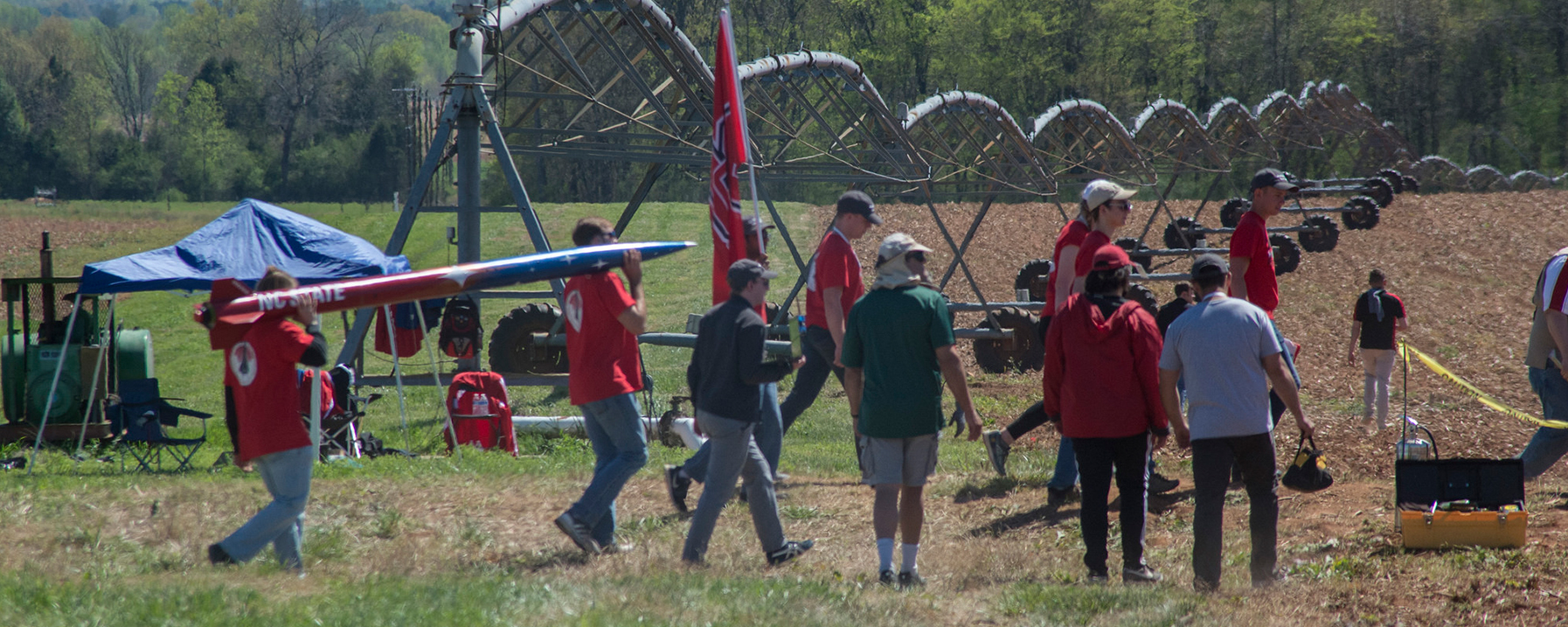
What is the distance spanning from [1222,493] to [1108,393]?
712mm

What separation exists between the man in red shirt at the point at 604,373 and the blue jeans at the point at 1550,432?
17.1 ft

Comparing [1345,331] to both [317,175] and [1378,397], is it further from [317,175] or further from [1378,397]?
[317,175]

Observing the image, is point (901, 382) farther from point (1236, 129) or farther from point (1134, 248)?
point (1236, 129)

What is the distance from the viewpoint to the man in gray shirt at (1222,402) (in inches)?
218

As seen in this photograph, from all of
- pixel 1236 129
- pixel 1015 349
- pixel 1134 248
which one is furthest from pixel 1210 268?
pixel 1236 129

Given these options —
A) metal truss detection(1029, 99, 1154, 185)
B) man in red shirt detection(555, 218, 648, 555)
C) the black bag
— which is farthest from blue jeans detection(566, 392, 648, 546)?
metal truss detection(1029, 99, 1154, 185)

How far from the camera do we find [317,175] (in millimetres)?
74250

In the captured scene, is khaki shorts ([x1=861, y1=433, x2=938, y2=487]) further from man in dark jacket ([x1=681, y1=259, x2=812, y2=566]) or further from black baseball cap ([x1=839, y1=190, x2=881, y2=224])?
black baseball cap ([x1=839, y1=190, x2=881, y2=224])

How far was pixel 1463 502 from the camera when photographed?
6.29 metres

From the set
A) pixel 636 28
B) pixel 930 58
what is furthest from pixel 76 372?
pixel 930 58

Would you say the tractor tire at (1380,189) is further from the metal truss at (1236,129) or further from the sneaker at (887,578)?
the sneaker at (887,578)

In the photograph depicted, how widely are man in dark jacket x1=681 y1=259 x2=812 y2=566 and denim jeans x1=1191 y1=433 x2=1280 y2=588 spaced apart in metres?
1.95

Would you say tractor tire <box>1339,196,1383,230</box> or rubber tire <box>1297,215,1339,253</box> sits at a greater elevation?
tractor tire <box>1339,196,1383,230</box>

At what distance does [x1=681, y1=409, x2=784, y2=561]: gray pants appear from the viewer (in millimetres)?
Result: 5918
